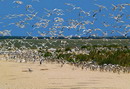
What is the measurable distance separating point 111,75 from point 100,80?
2937mm

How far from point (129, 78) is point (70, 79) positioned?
13.1 ft

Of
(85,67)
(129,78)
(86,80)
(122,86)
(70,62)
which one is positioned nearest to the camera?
(122,86)

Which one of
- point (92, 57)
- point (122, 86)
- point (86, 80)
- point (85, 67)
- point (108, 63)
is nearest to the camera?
point (122, 86)

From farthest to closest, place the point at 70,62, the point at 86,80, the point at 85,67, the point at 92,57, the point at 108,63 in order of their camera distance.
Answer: the point at 92,57, the point at 70,62, the point at 108,63, the point at 85,67, the point at 86,80

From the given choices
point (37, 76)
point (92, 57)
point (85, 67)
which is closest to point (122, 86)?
point (37, 76)

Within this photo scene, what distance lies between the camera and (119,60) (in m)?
31.5

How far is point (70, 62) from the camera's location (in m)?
33.0

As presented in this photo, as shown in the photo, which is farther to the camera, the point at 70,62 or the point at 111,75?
the point at 70,62

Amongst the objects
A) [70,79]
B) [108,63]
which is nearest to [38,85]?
[70,79]

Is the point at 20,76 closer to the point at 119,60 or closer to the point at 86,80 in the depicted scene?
the point at 86,80

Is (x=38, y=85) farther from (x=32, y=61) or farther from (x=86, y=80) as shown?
(x=32, y=61)

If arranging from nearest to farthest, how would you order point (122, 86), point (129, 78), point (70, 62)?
point (122, 86) → point (129, 78) → point (70, 62)

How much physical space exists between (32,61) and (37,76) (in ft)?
39.4

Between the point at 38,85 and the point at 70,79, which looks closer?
the point at 38,85
